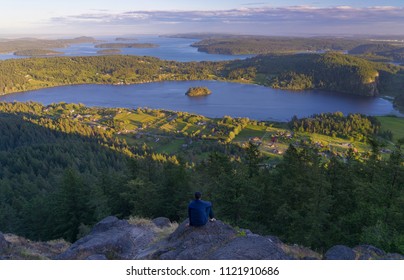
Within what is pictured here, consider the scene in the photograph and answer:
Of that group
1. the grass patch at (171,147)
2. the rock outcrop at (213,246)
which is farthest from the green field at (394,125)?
the rock outcrop at (213,246)

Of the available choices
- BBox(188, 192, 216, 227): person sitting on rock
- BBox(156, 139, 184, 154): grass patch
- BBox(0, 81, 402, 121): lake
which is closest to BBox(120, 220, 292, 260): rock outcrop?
BBox(188, 192, 216, 227): person sitting on rock

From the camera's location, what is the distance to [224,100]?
141125mm

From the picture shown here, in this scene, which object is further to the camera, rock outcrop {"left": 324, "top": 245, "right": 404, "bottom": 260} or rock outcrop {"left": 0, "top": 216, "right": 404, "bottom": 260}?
rock outcrop {"left": 324, "top": 245, "right": 404, "bottom": 260}

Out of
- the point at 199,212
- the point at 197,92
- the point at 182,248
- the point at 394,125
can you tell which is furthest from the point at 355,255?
the point at 197,92

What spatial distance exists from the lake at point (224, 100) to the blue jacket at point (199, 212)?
10018cm

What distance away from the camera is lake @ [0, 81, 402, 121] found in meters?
121

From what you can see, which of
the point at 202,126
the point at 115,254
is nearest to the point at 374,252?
the point at 115,254

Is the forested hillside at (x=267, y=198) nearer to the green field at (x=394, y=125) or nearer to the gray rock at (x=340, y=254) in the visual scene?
the gray rock at (x=340, y=254)

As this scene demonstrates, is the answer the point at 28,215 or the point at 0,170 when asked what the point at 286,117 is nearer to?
the point at 0,170

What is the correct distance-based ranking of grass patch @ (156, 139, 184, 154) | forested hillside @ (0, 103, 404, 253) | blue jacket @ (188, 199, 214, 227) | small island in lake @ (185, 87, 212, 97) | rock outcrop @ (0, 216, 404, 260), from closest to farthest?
1. rock outcrop @ (0, 216, 404, 260)
2. blue jacket @ (188, 199, 214, 227)
3. forested hillside @ (0, 103, 404, 253)
4. grass patch @ (156, 139, 184, 154)
5. small island in lake @ (185, 87, 212, 97)

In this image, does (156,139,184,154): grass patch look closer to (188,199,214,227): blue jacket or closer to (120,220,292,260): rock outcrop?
(120,220,292,260): rock outcrop

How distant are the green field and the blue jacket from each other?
8615 cm

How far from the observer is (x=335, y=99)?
147 meters
